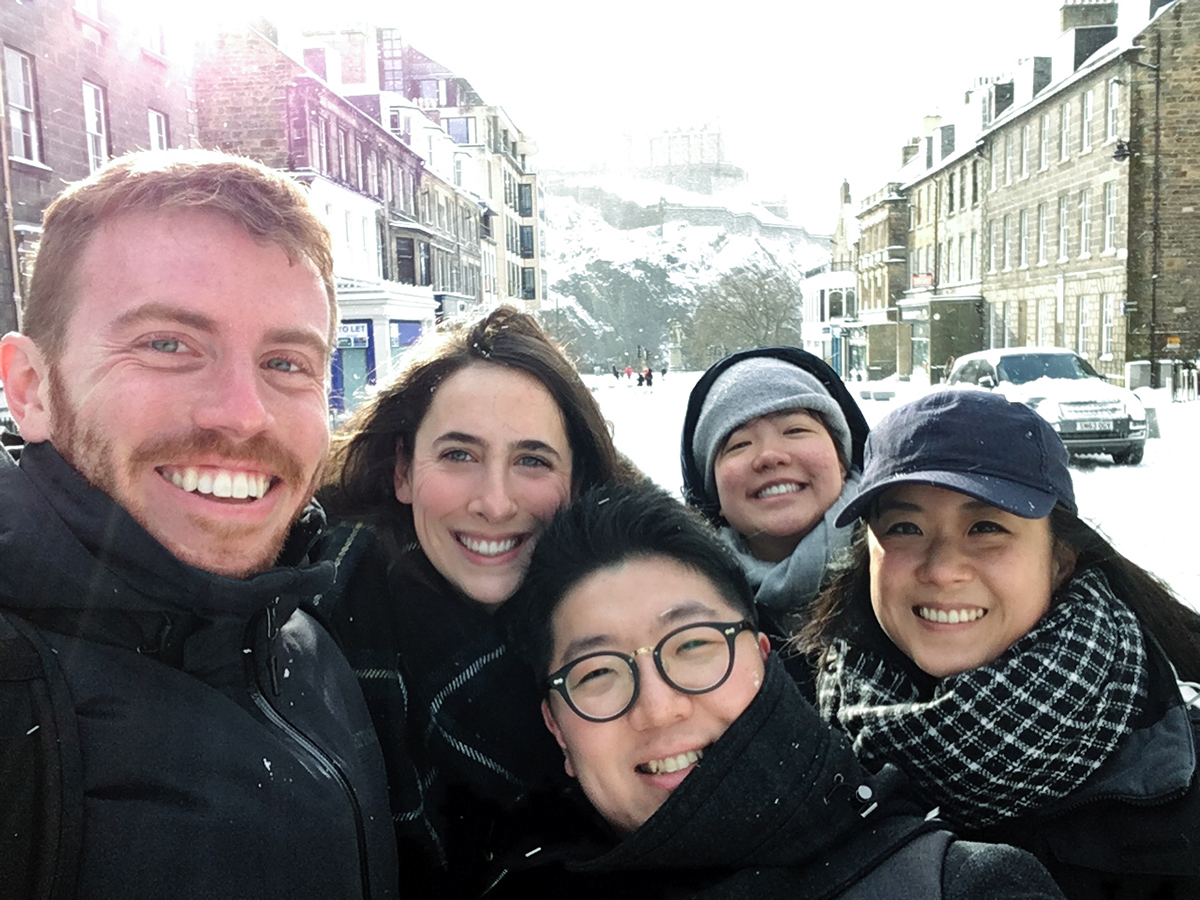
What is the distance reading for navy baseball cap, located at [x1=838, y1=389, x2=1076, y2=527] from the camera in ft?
7.22

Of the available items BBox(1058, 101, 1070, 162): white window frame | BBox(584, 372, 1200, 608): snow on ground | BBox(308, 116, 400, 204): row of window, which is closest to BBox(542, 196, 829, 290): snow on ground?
BBox(308, 116, 400, 204): row of window

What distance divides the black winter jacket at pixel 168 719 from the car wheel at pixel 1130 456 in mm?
14823

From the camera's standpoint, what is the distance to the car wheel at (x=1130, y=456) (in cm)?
1384

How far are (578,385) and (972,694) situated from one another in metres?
1.48

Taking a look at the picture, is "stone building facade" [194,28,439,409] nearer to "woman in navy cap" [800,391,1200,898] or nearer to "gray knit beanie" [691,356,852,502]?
"gray knit beanie" [691,356,852,502]

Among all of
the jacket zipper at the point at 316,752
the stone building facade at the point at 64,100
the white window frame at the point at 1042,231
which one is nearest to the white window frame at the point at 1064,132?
the white window frame at the point at 1042,231

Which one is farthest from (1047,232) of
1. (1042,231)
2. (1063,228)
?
(1063,228)

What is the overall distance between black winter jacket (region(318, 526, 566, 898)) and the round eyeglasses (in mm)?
410

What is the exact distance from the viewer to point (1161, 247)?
2764 centimetres

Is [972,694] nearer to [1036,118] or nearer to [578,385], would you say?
[578,385]

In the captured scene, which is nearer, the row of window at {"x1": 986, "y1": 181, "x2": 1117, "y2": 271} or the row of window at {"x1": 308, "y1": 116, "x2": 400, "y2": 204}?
the row of window at {"x1": 308, "y1": 116, "x2": 400, "y2": 204}

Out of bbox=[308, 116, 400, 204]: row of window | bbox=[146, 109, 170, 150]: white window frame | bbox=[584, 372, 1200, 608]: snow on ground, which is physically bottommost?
bbox=[584, 372, 1200, 608]: snow on ground

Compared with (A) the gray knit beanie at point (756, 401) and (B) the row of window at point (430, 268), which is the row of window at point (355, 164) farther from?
(A) the gray knit beanie at point (756, 401)

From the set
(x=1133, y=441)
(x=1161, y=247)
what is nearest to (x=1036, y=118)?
(x=1161, y=247)
